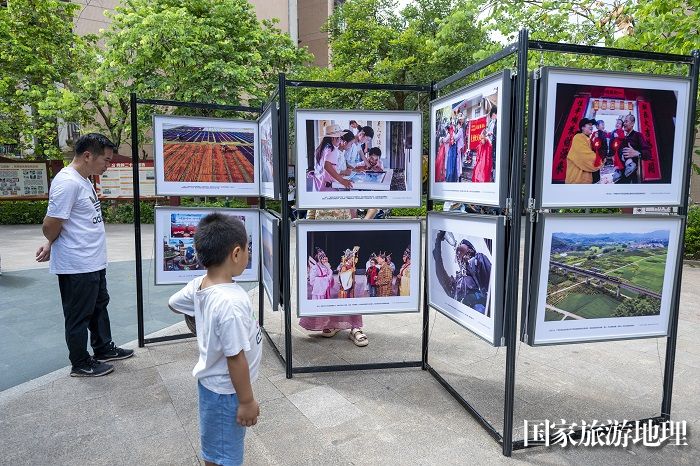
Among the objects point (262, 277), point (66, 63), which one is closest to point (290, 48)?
point (66, 63)

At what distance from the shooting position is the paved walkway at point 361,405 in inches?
99.3

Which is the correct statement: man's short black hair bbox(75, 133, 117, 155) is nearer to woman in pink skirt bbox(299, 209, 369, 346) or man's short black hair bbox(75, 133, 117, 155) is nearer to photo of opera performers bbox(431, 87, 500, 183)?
woman in pink skirt bbox(299, 209, 369, 346)

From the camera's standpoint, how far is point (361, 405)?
3.09 metres

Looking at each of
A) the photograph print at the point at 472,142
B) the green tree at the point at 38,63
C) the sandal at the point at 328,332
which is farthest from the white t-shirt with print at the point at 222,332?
the green tree at the point at 38,63

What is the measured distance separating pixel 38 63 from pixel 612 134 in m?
17.1

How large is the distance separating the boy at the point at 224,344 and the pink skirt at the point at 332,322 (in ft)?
7.77

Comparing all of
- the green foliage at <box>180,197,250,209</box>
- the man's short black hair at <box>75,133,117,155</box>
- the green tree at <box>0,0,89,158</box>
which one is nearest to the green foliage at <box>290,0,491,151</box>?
the green foliage at <box>180,197,250,209</box>

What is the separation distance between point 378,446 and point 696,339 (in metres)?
3.63

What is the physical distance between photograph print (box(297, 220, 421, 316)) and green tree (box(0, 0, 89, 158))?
1352 centimetres

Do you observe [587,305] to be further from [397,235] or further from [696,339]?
[696,339]

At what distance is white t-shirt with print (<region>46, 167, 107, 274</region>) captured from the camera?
10.8ft

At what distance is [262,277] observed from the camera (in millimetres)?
4402

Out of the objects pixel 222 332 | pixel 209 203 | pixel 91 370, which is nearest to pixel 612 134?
pixel 222 332

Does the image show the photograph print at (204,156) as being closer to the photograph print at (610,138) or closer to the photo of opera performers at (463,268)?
the photo of opera performers at (463,268)
